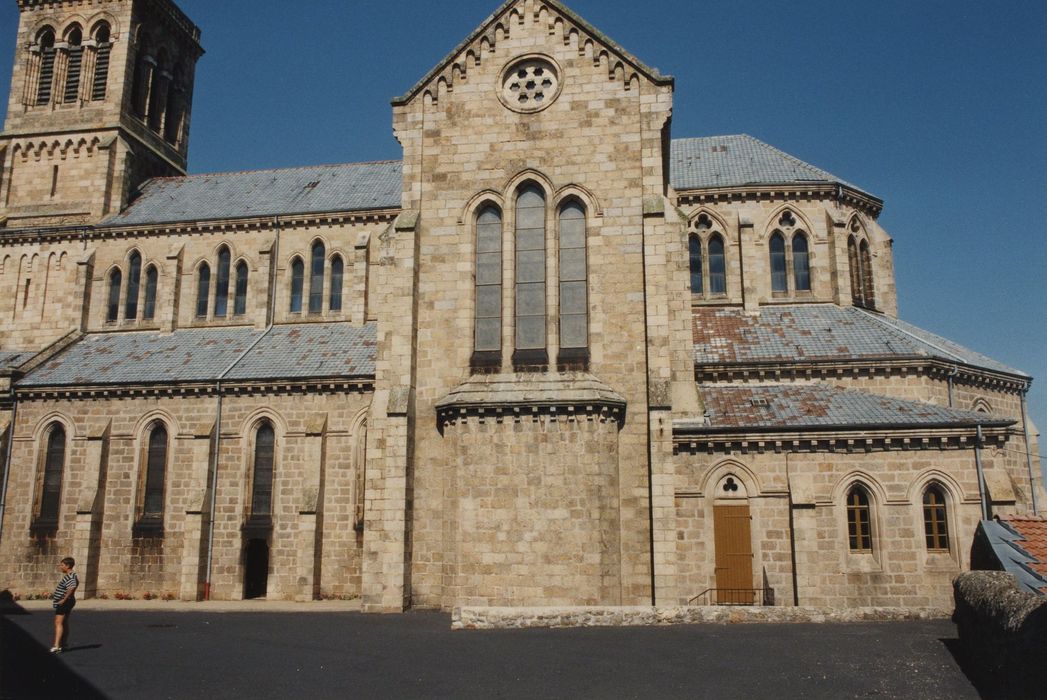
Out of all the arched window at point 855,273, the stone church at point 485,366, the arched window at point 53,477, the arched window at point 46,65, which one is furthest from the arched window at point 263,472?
the arched window at point 46,65

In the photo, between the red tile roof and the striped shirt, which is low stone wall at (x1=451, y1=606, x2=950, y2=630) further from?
the striped shirt

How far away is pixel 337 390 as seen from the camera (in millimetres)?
28891

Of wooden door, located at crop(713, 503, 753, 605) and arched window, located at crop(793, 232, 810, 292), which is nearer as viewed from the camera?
wooden door, located at crop(713, 503, 753, 605)

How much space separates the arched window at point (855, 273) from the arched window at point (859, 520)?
38.9 feet

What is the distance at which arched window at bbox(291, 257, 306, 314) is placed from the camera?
34344mm

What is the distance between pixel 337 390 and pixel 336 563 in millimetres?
5853

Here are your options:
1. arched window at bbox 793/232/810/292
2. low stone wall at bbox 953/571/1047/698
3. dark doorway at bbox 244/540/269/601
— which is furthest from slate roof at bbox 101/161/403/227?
low stone wall at bbox 953/571/1047/698

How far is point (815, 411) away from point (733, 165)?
14.2m

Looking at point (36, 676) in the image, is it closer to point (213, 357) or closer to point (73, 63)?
point (213, 357)

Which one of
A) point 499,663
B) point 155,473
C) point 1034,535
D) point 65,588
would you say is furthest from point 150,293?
point 1034,535

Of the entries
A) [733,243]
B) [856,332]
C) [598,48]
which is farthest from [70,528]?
[856,332]

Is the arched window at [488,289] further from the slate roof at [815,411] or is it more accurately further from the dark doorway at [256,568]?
the dark doorway at [256,568]

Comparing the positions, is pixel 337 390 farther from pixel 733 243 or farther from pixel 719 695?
pixel 719 695

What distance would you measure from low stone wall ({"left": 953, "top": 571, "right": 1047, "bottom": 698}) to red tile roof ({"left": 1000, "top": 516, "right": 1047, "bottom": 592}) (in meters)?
1.03
